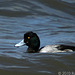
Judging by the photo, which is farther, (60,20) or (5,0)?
(5,0)

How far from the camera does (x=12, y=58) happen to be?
9.95m

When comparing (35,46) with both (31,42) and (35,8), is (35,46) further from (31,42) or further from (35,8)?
(35,8)

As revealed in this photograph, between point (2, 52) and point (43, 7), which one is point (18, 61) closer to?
point (2, 52)

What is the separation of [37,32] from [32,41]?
2.59m

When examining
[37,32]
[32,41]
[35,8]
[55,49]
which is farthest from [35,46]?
[35,8]

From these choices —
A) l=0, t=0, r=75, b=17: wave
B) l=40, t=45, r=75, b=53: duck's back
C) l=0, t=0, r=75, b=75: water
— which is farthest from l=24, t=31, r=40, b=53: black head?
l=0, t=0, r=75, b=17: wave

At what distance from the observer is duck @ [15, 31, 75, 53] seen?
11.0m

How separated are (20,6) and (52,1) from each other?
1.83m

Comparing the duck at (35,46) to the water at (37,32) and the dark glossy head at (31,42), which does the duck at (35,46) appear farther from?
the water at (37,32)

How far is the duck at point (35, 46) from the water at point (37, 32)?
0.82 feet

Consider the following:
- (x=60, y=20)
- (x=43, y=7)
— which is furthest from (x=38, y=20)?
(x=43, y=7)

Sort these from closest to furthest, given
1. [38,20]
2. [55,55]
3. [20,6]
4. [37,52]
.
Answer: [55,55], [37,52], [38,20], [20,6]

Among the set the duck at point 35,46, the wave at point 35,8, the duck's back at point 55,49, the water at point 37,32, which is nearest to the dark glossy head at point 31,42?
the duck at point 35,46

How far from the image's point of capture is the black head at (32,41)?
11414 millimetres
